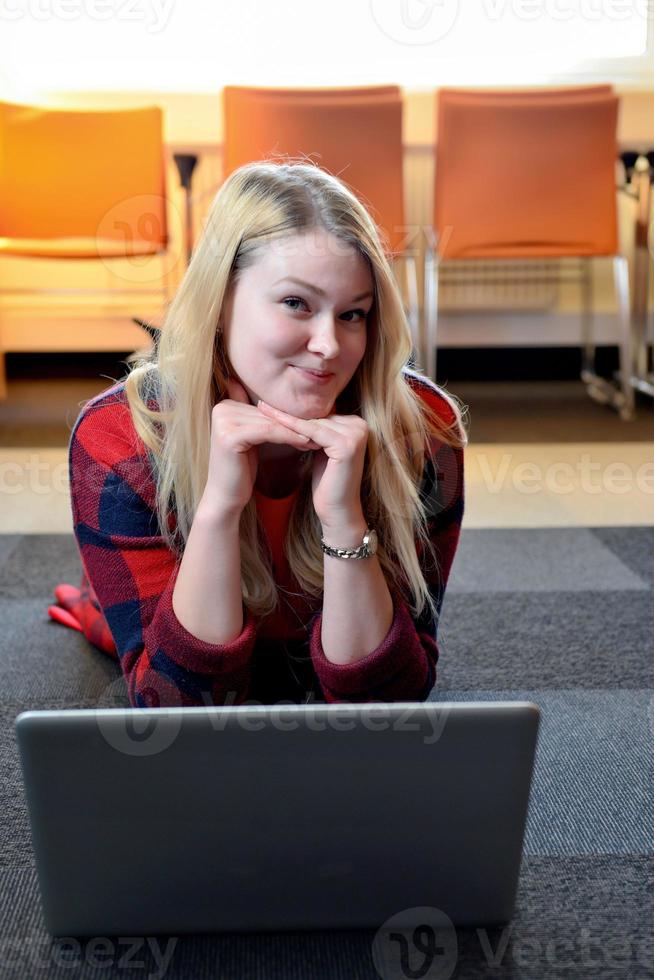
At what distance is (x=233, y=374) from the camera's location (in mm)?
958

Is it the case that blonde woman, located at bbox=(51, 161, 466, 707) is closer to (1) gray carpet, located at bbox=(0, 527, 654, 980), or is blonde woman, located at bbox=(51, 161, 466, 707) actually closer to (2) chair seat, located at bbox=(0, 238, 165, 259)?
(1) gray carpet, located at bbox=(0, 527, 654, 980)

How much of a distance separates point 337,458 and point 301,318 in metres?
0.13

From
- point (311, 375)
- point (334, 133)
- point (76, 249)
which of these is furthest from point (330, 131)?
point (311, 375)

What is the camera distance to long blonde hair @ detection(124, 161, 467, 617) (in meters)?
0.90

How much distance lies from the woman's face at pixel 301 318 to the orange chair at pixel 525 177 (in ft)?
6.56

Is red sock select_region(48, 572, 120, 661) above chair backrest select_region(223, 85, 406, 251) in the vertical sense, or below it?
below

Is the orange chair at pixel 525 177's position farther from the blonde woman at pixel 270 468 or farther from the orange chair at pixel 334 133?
the blonde woman at pixel 270 468

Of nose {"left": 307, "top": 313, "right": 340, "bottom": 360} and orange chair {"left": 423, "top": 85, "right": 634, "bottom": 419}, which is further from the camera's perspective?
orange chair {"left": 423, "top": 85, "right": 634, "bottom": 419}

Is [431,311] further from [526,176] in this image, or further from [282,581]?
[282,581]

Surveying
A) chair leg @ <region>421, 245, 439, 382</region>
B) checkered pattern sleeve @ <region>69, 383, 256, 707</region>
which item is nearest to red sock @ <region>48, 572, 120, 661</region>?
checkered pattern sleeve @ <region>69, 383, 256, 707</region>

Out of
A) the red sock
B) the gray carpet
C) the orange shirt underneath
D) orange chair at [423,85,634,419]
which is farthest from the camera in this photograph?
orange chair at [423,85,634,419]

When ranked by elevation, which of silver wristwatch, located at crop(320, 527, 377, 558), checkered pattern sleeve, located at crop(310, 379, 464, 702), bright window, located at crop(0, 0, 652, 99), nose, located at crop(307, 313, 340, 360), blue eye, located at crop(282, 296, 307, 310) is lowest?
checkered pattern sleeve, located at crop(310, 379, 464, 702)

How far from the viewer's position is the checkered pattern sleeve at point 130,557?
947mm

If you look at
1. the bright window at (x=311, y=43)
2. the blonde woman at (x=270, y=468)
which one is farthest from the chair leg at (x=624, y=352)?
the blonde woman at (x=270, y=468)
